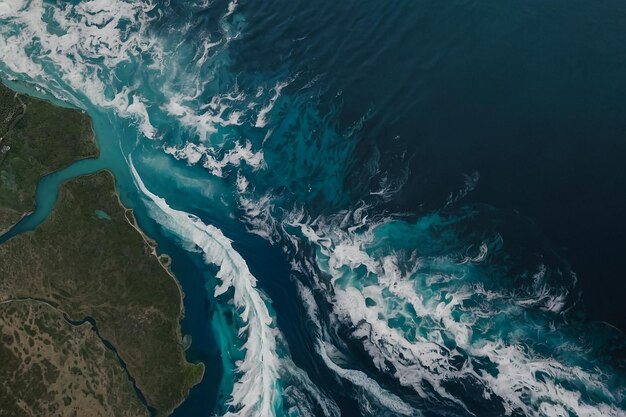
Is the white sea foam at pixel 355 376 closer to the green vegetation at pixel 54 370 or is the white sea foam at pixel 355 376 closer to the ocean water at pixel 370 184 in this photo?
the ocean water at pixel 370 184

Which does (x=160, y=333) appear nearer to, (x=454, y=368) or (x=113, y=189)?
(x=113, y=189)

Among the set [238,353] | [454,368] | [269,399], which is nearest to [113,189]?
[238,353]

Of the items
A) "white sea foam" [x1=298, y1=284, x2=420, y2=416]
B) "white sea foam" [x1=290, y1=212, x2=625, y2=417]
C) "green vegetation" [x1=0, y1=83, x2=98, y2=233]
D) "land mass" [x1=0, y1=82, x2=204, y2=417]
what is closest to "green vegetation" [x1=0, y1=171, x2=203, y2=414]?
"land mass" [x1=0, y1=82, x2=204, y2=417]

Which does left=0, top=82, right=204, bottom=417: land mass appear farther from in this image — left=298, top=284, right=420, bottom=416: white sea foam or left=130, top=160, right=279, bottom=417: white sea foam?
left=298, top=284, right=420, bottom=416: white sea foam

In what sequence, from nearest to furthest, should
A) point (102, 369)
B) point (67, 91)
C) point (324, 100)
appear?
point (102, 369), point (324, 100), point (67, 91)

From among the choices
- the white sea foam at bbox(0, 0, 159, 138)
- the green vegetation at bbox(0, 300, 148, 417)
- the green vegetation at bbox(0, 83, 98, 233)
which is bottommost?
the green vegetation at bbox(0, 300, 148, 417)

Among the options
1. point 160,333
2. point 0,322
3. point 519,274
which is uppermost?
point 519,274

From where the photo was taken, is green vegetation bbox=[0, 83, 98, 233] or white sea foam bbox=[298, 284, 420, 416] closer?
white sea foam bbox=[298, 284, 420, 416]
